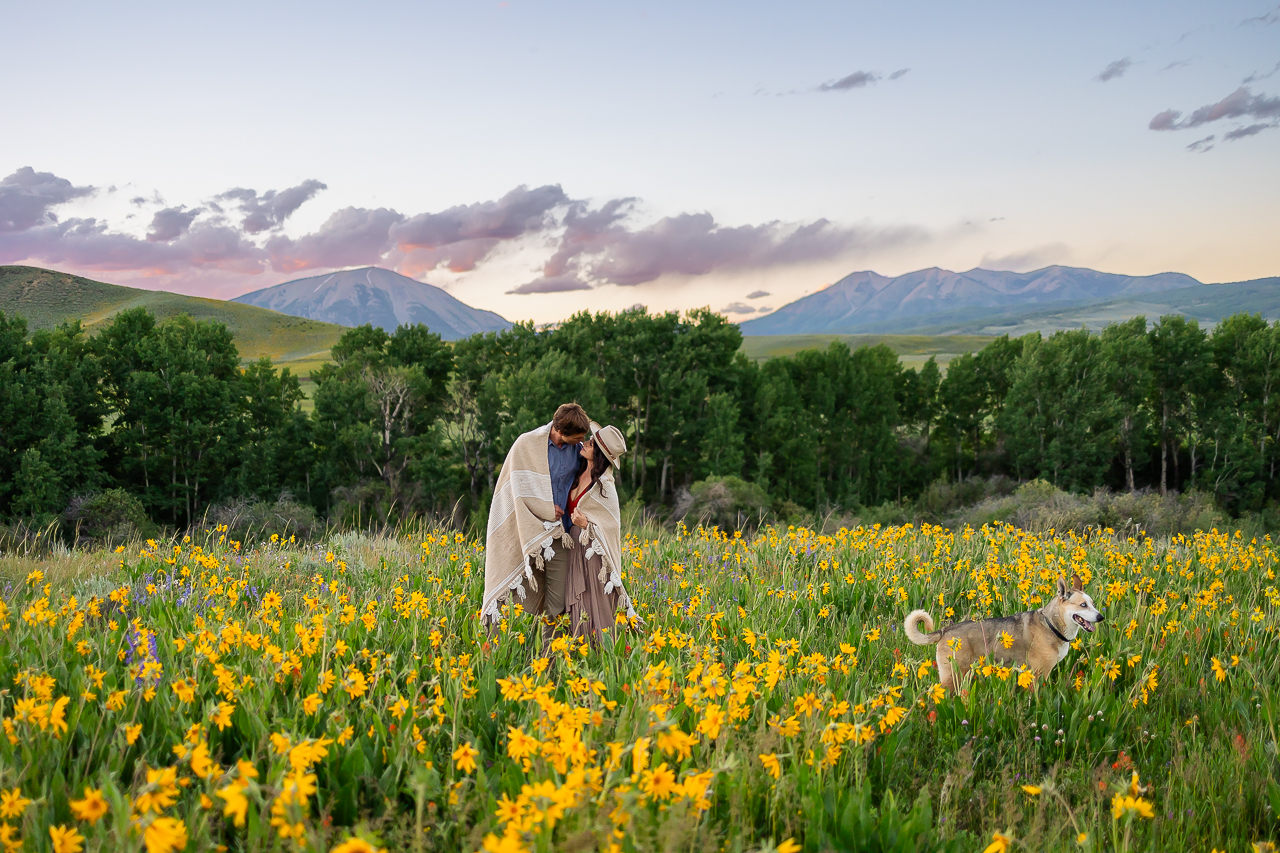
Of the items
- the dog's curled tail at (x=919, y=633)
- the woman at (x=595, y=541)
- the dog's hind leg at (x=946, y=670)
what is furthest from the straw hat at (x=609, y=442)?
the dog's hind leg at (x=946, y=670)

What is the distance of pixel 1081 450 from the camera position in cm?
3988

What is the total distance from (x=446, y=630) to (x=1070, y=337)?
1856 inches

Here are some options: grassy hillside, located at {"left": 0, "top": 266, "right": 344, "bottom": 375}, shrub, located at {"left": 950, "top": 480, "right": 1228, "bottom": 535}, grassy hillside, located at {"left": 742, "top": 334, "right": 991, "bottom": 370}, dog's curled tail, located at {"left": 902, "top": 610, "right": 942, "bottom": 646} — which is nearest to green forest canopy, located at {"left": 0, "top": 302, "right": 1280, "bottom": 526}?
shrub, located at {"left": 950, "top": 480, "right": 1228, "bottom": 535}

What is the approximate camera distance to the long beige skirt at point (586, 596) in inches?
173

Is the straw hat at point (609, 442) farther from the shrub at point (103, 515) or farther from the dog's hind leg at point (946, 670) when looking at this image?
the shrub at point (103, 515)

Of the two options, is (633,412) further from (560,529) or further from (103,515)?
(560,529)

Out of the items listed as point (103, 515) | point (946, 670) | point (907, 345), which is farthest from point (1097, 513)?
point (907, 345)

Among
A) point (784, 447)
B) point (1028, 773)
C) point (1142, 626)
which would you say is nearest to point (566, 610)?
point (1028, 773)

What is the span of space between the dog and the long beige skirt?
1848 millimetres

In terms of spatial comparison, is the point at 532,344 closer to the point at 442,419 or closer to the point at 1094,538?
the point at 442,419

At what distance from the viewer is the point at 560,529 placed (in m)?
4.51

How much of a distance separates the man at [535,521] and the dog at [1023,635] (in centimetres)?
222

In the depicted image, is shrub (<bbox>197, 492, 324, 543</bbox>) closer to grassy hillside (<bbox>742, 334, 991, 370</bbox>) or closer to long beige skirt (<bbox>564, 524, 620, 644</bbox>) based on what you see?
long beige skirt (<bbox>564, 524, 620, 644</bbox>)

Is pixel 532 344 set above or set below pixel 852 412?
above
